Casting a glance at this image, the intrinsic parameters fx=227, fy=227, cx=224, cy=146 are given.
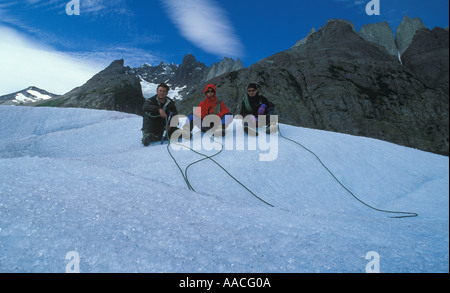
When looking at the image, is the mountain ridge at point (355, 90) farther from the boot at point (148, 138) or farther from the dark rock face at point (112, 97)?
the boot at point (148, 138)

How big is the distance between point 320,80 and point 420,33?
37.0 metres

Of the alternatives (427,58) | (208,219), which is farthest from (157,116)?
(427,58)

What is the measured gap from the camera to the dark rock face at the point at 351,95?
59.0 meters

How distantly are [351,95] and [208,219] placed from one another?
75.1 metres

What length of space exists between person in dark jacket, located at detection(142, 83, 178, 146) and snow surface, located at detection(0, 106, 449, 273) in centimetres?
122

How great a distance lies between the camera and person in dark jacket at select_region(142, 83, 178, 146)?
629 cm

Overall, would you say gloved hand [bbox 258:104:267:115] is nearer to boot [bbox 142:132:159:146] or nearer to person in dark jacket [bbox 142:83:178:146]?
person in dark jacket [bbox 142:83:178:146]

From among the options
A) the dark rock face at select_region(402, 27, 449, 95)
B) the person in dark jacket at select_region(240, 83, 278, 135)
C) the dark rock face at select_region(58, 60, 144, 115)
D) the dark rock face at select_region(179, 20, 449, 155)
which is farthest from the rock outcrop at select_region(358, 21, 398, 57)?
the person in dark jacket at select_region(240, 83, 278, 135)

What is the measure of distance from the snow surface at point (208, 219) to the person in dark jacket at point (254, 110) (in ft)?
4.39

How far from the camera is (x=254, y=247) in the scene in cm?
200

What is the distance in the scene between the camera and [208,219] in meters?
2.46

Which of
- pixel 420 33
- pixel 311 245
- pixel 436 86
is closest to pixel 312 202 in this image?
pixel 311 245
